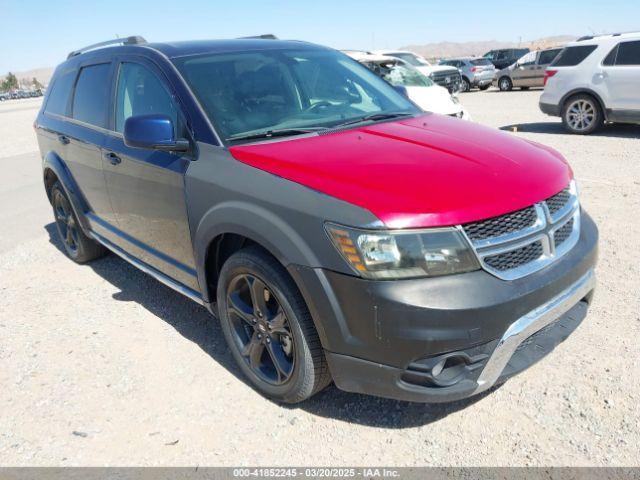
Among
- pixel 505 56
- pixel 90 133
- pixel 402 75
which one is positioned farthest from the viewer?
pixel 505 56

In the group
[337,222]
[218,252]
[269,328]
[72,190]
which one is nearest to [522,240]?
[337,222]

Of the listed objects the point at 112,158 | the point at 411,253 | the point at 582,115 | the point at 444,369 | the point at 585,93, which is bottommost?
the point at 582,115

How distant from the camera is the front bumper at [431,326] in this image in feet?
7.45

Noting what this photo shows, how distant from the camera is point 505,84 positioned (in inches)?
961

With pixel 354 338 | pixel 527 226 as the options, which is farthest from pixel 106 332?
pixel 527 226

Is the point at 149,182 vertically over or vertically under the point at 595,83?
over

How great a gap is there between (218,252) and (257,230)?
576 mm

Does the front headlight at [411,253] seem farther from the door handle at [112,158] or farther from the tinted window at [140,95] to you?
the door handle at [112,158]

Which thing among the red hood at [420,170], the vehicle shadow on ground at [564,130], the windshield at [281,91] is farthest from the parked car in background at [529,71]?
the red hood at [420,170]

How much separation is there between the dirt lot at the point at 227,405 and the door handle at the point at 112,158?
1162 mm

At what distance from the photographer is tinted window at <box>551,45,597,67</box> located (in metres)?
10.5

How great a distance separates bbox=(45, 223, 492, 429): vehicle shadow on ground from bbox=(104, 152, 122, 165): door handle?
114 centimetres

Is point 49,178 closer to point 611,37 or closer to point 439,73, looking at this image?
point 611,37

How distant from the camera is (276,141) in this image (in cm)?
296
